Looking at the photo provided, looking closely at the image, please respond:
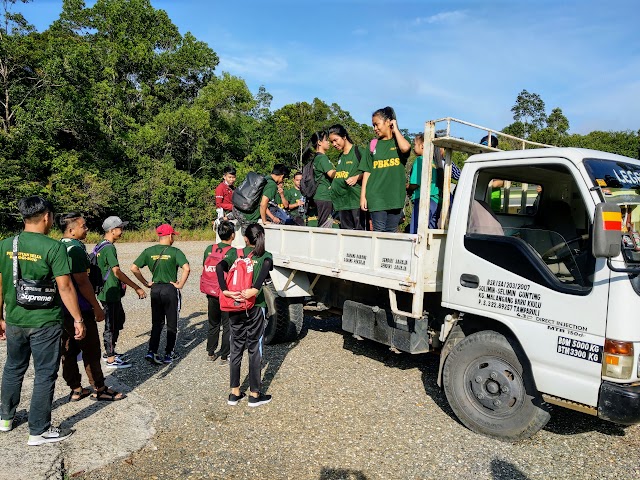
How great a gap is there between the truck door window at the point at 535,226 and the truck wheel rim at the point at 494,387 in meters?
0.78

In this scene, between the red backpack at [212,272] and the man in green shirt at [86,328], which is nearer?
the man in green shirt at [86,328]

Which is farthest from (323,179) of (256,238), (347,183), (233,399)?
(233,399)

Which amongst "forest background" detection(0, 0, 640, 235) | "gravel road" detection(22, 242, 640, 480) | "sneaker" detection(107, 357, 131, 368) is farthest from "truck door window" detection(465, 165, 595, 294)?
"forest background" detection(0, 0, 640, 235)

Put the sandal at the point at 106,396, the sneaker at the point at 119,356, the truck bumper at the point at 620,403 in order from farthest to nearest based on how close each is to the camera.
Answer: the sneaker at the point at 119,356
the sandal at the point at 106,396
the truck bumper at the point at 620,403

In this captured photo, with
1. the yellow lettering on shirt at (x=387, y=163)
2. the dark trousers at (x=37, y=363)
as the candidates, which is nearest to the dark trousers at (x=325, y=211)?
the yellow lettering on shirt at (x=387, y=163)

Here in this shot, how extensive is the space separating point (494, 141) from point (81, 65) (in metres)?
25.7

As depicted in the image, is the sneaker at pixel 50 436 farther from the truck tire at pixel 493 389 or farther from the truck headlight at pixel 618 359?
the truck headlight at pixel 618 359

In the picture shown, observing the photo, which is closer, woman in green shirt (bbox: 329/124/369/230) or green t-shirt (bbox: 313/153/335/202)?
woman in green shirt (bbox: 329/124/369/230)

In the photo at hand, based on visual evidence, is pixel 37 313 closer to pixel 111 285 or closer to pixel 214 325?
pixel 111 285

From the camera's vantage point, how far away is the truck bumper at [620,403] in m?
2.95

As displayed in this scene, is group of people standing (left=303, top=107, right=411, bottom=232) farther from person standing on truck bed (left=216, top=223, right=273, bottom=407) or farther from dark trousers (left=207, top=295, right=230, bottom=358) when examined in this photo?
dark trousers (left=207, top=295, right=230, bottom=358)

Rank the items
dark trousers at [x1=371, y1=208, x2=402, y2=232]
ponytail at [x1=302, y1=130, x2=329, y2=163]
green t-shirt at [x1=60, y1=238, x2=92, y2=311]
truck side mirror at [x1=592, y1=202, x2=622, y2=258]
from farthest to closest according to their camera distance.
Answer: ponytail at [x1=302, y1=130, x2=329, y2=163] → dark trousers at [x1=371, y1=208, x2=402, y2=232] → green t-shirt at [x1=60, y1=238, x2=92, y2=311] → truck side mirror at [x1=592, y1=202, x2=622, y2=258]

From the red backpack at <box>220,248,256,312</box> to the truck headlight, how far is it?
112 inches

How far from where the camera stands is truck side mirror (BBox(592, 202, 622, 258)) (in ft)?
9.21
